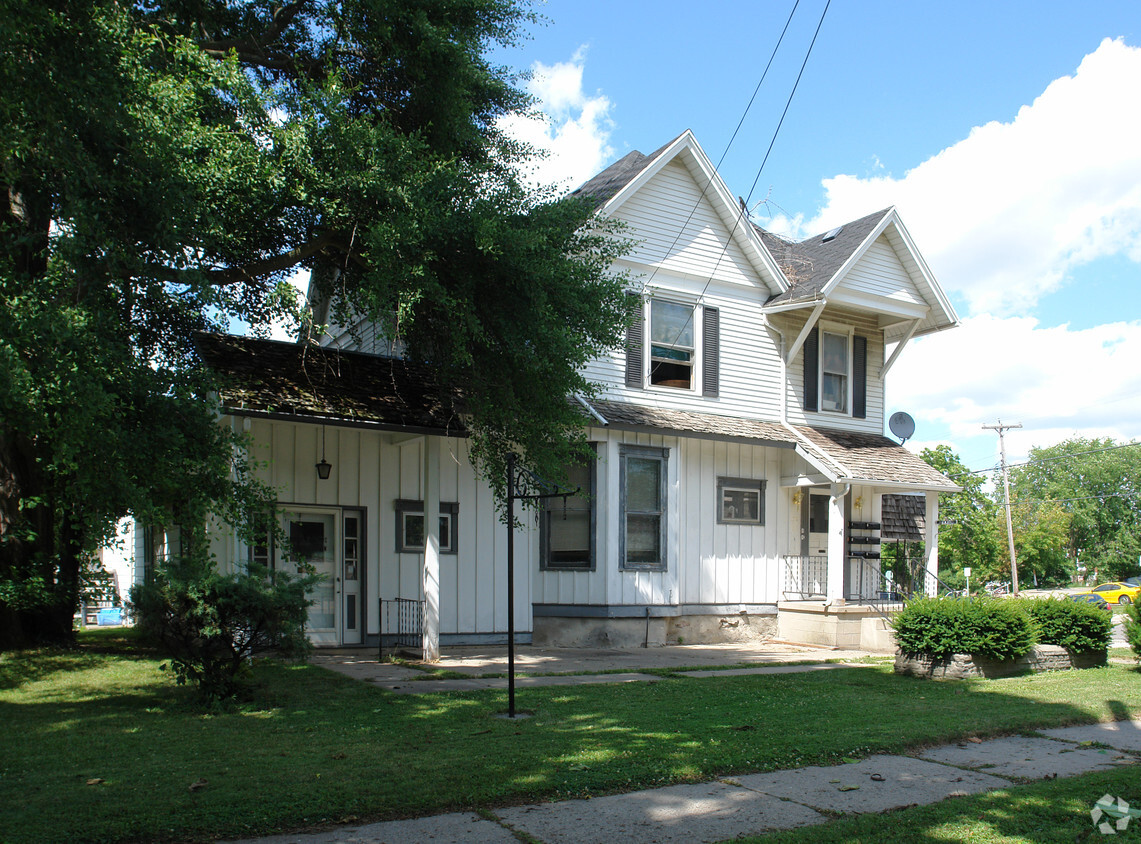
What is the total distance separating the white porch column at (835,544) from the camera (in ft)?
56.2

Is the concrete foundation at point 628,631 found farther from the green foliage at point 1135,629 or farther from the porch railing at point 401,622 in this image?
the green foliage at point 1135,629

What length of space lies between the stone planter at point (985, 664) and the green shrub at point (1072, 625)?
152 mm

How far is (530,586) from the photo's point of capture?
50.5ft

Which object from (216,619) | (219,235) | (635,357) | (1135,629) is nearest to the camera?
(216,619)

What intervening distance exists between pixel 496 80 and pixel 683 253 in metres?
5.06

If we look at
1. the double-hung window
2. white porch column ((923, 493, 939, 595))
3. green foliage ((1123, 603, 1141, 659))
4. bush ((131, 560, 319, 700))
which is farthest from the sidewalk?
the double-hung window

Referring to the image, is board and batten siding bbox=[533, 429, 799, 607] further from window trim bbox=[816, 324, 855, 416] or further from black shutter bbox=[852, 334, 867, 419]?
black shutter bbox=[852, 334, 867, 419]

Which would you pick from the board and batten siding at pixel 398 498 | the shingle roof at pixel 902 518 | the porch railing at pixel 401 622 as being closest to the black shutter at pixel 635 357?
the board and batten siding at pixel 398 498

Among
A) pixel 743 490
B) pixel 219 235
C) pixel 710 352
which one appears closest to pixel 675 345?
pixel 710 352

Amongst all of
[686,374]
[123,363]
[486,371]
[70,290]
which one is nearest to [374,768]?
[123,363]

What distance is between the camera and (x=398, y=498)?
14.6m

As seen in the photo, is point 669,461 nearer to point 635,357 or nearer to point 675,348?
point 635,357

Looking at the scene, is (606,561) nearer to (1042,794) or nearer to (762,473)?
(762,473)

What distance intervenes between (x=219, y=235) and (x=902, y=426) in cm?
1533
